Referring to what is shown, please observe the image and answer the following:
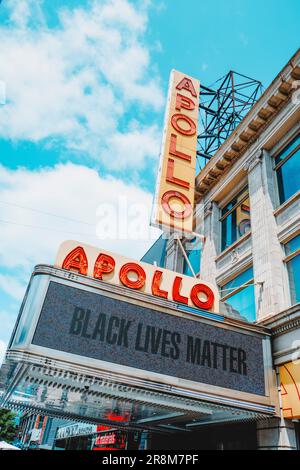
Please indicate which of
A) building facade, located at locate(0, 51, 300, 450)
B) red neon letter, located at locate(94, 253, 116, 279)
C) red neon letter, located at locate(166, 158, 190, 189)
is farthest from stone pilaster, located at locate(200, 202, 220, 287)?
red neon letter, located at locate(94, 253, 116, 279)

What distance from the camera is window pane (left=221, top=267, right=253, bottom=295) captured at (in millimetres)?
13645

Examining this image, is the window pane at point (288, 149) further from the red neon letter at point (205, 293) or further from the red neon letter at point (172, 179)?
the red neon letter at point (205, 293)

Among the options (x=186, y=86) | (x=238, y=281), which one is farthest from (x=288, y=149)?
(x=186, y=86)

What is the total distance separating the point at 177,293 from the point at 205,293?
925 millimetres

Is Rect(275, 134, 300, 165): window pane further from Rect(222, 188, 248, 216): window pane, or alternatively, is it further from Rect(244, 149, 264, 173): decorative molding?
Rect(222, 188, 248, 216): window pane

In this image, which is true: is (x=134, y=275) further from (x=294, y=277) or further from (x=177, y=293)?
(x=294, y=277)

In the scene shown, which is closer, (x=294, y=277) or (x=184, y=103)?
(x=294, y=277)

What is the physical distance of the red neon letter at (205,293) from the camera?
9648mm

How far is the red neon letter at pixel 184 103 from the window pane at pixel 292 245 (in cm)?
915

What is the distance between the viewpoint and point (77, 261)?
879 cm

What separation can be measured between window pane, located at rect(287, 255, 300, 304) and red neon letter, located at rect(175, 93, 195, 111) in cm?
984

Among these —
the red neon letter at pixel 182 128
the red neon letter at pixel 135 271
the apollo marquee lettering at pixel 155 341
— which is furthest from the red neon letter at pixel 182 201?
the apollo marquee lettering at pixel 155 341
